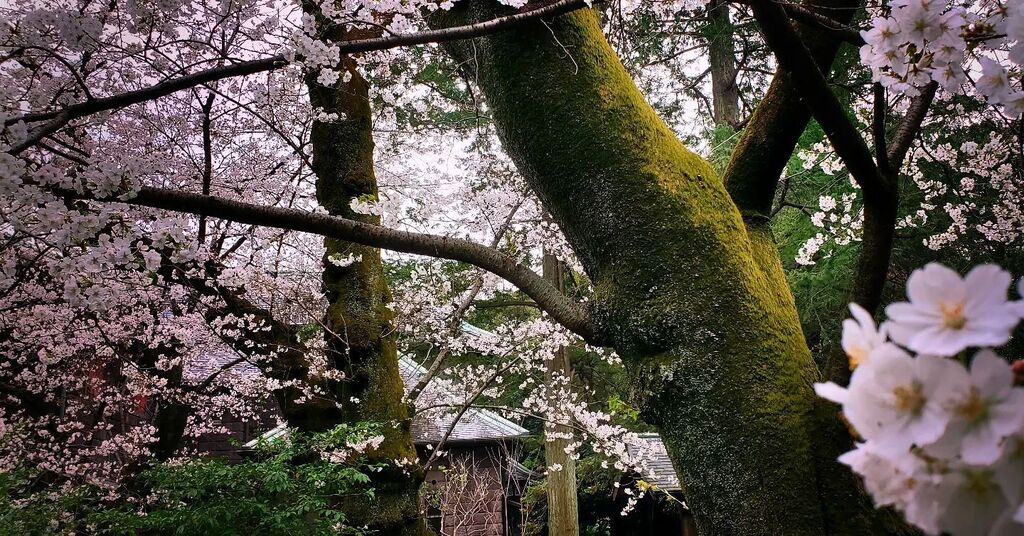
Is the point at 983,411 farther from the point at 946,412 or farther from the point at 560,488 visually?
the point at 560,488

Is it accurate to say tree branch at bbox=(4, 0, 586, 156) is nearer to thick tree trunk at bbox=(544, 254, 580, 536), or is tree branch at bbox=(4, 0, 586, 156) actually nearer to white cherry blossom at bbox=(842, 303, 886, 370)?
white cherry blossom at bbox=(842, 303, 886, 370)

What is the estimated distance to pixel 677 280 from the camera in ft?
5.54

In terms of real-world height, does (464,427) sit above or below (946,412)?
below

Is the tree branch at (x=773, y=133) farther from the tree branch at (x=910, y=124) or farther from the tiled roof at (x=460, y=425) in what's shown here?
the tiled roof at (x=460, y=425)

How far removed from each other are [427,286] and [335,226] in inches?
217

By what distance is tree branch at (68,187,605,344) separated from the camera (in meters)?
1.92

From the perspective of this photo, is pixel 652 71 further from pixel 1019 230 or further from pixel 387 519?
pixel 387 519

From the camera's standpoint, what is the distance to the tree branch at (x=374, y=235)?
192 cm

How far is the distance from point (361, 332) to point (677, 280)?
2.70 meters

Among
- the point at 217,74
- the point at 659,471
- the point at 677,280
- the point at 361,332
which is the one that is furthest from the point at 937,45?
the point at 659,471

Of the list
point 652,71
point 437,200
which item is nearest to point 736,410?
point 437,200

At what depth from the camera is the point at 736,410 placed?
152 cm

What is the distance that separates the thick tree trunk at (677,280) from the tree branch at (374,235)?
0.19 metres

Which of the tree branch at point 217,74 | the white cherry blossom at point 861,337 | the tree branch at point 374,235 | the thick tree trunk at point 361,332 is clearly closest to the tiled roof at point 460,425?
the thick tree trunk at point 361,332
